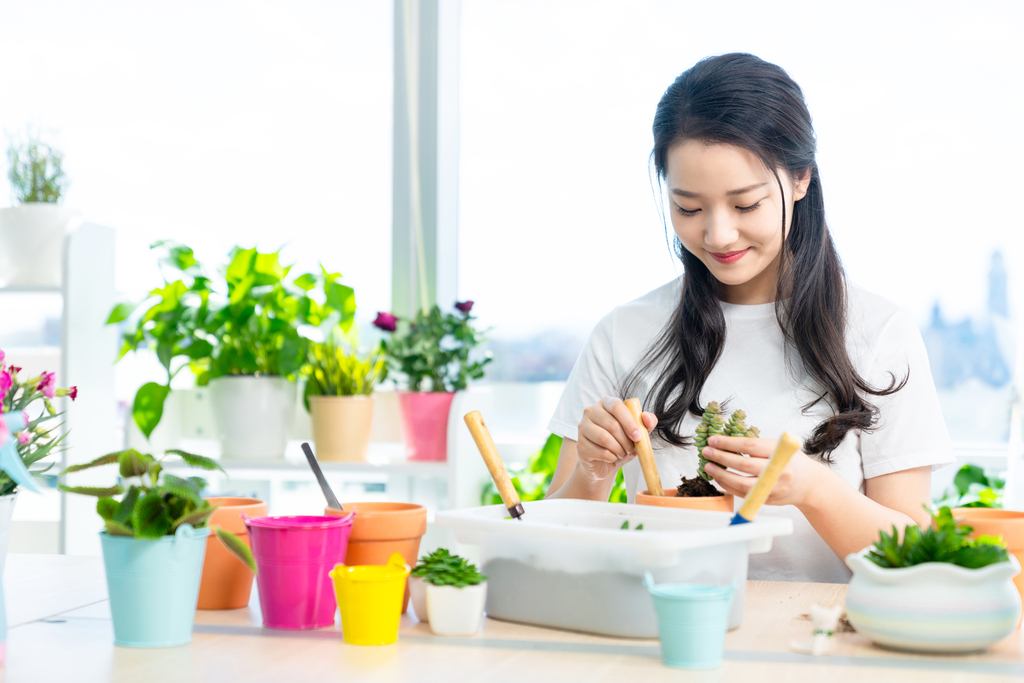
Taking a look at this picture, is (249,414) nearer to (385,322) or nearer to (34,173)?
(385,322)

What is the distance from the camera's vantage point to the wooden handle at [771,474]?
0.79 m

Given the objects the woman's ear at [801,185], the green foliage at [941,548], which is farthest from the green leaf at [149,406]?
the green foliage at [941,548]

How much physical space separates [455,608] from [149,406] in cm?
165

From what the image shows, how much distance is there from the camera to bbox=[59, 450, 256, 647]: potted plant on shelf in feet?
2.65

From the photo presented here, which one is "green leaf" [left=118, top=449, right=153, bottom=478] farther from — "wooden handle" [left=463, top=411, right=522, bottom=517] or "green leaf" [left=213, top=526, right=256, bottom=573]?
"wooden handle" [left=463, top=411, right=522, bottom=517]

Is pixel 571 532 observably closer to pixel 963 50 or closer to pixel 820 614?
pixel 820 614

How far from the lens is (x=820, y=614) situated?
834 mm

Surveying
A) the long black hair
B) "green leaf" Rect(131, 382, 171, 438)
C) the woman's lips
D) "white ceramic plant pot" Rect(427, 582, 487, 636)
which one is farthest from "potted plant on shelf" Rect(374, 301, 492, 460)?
"white ceramic plant pot" Rect(427, 582, 487, 636)

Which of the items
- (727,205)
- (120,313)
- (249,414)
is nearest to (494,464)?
(727,205)

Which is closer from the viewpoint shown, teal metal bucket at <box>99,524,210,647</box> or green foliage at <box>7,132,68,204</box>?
teal metal bucket at <box>99,524,210,647</box>

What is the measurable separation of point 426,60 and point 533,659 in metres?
2.18

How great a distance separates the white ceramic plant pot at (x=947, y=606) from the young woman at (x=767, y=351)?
339 millimetres

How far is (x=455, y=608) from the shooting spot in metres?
0.86

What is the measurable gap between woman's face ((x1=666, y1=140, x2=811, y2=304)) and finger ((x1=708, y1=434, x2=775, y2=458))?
1.26 feet
